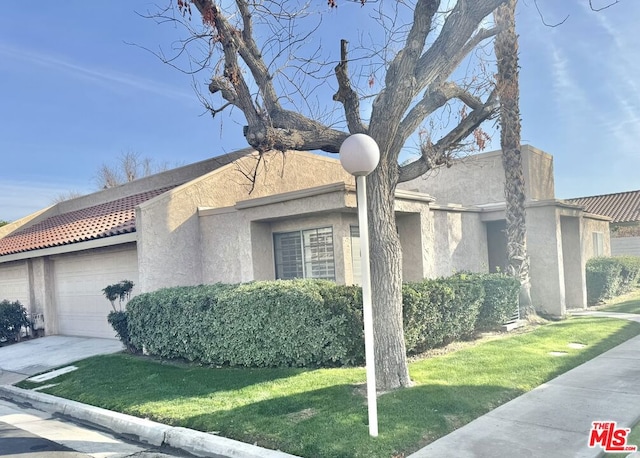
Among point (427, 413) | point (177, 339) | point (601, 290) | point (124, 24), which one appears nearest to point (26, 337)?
point (177, 339)

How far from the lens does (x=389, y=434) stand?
5.33 metres

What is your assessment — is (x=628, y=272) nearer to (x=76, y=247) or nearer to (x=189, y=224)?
(x=189, y=224)

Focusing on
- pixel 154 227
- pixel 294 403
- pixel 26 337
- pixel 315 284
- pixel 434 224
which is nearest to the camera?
pixel 294 403

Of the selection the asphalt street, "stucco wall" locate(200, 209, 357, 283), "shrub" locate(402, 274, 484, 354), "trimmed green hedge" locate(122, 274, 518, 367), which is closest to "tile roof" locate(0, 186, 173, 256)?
"stucco wall" locate(200, 209, 357, 283)

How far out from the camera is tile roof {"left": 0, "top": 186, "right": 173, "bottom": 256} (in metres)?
13.8

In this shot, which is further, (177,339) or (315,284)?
(177,339)

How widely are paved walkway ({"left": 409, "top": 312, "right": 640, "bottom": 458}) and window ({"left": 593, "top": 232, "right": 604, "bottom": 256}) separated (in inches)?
561

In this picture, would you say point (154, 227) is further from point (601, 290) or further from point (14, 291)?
point (601, 290)

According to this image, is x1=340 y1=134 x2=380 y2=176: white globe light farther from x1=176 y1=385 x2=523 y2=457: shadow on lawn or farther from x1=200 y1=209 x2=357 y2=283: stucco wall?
x1=200 y1=209 x2=357 y2=283: stucco wall

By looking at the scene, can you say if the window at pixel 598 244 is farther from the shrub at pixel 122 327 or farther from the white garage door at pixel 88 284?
the shrub at pixel 122 327

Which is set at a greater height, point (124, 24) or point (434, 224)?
point (124, 24)

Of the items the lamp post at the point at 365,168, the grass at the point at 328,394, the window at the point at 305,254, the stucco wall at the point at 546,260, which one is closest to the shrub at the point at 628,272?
the stucco wall at the point at 546,260

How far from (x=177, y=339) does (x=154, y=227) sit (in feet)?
11.3

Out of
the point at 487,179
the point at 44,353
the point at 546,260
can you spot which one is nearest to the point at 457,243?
the point at 546,260
